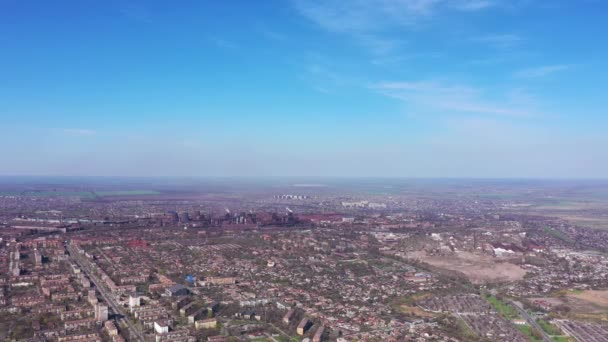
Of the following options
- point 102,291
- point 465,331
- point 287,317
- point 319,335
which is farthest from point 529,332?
point 102,291

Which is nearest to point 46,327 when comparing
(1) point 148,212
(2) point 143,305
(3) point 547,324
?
(2) point 143,305

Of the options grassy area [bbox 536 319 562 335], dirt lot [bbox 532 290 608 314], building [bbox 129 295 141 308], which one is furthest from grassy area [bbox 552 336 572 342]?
building [bbox 129 295 141 308]

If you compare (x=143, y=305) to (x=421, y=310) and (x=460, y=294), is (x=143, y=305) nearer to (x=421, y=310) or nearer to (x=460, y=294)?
(x=421, y=310)

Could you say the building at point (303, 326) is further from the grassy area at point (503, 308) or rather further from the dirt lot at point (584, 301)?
the dirt lot at point (584, 301)

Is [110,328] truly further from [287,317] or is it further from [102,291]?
[287,317]

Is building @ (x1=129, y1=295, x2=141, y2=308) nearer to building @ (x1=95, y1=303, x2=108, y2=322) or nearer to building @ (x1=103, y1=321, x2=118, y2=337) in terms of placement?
building @ (x1=95, y1=303, x2=108, y2=322)

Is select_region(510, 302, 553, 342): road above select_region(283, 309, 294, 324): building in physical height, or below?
below

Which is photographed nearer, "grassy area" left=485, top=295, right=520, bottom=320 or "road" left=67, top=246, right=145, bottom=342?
"road" left=67, top=246, right=145, bottom=342

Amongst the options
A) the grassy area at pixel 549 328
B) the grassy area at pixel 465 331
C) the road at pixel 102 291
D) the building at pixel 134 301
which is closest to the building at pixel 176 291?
the building at pixel 134 301
